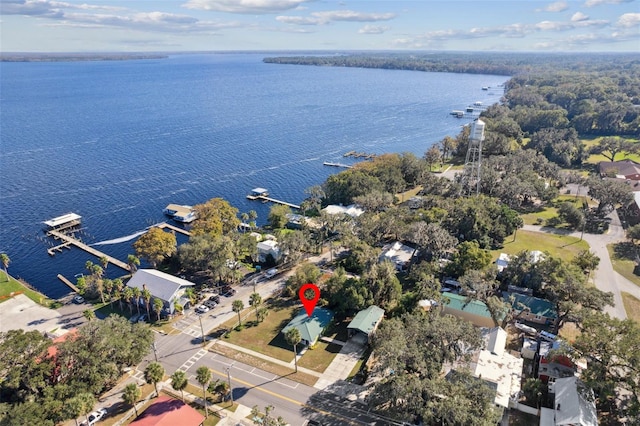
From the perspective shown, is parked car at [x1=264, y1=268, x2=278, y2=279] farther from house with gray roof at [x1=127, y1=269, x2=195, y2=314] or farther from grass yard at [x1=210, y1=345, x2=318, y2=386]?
grass yard at [x1=210, y1=345, x2=318, y2=386]

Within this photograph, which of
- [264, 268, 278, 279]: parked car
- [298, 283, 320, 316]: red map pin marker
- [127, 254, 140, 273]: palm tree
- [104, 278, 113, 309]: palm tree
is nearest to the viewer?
[298, 283, 320, 316]: red map pin marker

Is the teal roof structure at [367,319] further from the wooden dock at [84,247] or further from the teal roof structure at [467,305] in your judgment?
the wooden dock at [84,247]

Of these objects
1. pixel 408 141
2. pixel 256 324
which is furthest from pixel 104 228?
pixel 408 141

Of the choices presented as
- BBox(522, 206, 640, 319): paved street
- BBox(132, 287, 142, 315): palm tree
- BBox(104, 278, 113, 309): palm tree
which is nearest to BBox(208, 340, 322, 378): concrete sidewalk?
BBox(132, 287, 142, 315): palm tree

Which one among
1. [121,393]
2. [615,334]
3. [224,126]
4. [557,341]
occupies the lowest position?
[121,393]

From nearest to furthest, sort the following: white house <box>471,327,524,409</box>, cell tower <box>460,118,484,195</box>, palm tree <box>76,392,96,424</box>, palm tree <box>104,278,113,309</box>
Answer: palm tree <box>76,392,96,424</box>
white house <box>471,327,524,409</box>
palm tree <box>104,278,113,309</box>
cell tower <box>460,118,484,195</box>

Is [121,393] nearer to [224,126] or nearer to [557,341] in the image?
[557,341]

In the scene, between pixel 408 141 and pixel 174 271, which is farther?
pixel 408 141
